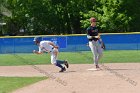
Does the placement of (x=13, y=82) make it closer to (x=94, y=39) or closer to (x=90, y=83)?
(x=90, y=83)

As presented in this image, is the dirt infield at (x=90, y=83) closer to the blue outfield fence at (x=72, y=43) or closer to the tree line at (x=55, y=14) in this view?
the blue outfield fence at (x=72, y=43)

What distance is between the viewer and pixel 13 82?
44.1 feet

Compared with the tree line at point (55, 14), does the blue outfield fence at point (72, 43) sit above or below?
below

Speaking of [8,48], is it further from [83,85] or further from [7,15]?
[7,15]

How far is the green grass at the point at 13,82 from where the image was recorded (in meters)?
12.0

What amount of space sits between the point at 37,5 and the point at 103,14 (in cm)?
1052

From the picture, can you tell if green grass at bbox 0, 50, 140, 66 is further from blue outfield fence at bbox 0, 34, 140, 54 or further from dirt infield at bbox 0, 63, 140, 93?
dirt infield at bbox 0, 63, 140, 93

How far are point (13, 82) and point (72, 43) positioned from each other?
20140mm

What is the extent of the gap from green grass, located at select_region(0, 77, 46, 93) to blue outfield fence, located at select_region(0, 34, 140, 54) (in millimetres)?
18485

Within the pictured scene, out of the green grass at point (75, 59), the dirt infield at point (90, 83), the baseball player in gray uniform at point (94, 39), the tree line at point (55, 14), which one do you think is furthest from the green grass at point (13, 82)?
the tree line at point (55, 14)

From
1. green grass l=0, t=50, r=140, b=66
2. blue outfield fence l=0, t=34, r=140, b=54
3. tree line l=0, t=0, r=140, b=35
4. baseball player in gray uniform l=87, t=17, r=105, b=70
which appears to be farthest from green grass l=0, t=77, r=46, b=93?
tree line l=0, t=0, r=140, b=35

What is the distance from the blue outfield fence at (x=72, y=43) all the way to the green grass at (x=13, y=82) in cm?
1848

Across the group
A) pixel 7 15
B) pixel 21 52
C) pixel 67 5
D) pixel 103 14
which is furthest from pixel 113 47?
pixel 7 15

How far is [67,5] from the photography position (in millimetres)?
56406
